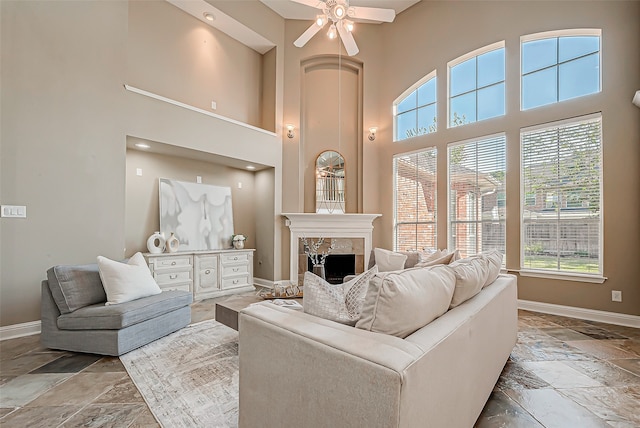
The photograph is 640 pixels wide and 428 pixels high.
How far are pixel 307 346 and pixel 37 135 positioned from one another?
152 inches

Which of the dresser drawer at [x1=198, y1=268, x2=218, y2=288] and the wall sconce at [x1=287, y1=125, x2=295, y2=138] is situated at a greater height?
the wall sconce at [x1=287, y1=125, x2=295, y2=138]

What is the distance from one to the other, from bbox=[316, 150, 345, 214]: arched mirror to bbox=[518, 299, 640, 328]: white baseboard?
11.0 ft

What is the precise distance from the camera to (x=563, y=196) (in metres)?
4.09

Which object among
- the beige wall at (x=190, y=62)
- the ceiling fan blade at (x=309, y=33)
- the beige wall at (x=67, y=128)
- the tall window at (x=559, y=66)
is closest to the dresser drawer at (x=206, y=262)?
the beige wall at (x=67, y=128)

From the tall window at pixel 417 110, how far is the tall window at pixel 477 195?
776mm

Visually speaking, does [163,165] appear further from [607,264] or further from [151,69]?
[607,264]

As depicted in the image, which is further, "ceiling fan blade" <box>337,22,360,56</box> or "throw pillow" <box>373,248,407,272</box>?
"throw pillow" <box>373,248,407,272</box>

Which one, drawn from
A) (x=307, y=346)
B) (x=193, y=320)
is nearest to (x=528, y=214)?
(x=307, y=346)

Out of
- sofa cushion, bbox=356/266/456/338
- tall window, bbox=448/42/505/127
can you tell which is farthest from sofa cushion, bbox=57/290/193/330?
tall window, bbox=448/42/505/127

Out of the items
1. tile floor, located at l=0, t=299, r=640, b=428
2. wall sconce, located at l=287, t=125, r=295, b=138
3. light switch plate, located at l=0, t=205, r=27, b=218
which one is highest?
wall sconce, located at l=287, t=125, r=295, b=138

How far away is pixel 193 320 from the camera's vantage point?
370cm

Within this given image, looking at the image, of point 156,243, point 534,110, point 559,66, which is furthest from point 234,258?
point 559,66

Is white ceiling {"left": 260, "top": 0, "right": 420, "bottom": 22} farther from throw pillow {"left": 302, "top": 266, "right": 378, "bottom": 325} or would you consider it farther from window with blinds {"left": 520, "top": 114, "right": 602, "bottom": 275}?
throw pillow {"left": 302, "top": 266, "right": 378, "bottom": 325}

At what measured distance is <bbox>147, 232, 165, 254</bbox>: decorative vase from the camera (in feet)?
14.4
